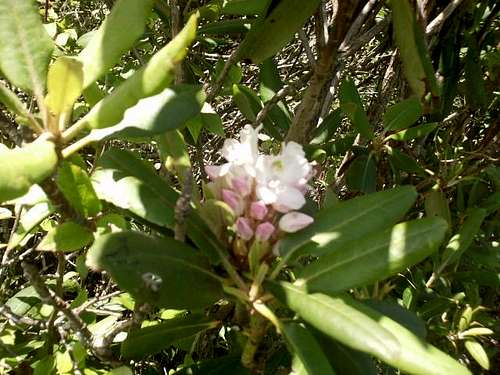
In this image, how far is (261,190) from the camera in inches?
34.8

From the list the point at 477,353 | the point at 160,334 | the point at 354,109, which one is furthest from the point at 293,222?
the point at 477,353

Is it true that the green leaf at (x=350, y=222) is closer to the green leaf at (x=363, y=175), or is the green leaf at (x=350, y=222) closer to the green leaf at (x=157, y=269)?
the green leaf at (x=157, y=269)

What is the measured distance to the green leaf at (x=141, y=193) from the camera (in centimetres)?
83

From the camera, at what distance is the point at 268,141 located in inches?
76.2

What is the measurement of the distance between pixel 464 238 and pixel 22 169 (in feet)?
4.73

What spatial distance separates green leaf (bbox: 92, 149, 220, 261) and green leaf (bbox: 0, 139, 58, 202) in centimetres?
18

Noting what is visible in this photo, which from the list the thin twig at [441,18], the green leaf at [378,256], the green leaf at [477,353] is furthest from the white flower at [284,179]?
the green leaf at [477,353]

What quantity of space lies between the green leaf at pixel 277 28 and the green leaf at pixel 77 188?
558 mm

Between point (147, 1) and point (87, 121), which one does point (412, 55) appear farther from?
point (87, 121)

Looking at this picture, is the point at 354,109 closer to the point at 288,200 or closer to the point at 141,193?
the point at 288,200

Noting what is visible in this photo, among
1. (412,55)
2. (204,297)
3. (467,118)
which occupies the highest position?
(412,55)

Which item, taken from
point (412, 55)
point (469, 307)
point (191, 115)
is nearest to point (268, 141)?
point (412, 55)

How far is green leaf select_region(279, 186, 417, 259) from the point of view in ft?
2.95

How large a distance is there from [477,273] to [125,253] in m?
1.48
